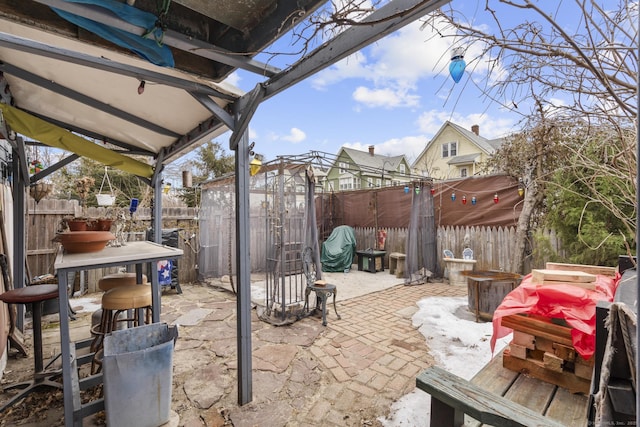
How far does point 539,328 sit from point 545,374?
304 millimetres

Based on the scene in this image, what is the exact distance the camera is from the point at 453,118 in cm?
170

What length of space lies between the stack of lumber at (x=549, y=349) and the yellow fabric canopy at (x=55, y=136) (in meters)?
4.08

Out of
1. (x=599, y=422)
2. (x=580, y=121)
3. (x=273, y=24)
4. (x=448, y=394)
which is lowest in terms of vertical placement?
(x=448, y=394)

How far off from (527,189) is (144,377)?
6.17 metres

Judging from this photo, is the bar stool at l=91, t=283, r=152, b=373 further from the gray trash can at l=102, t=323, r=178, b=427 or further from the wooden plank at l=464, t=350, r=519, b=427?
the wooden plank at l=464, t=350, r=519, b=427

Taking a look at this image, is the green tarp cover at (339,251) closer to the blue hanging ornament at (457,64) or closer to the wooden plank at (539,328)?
the wooden plank at (539,328)

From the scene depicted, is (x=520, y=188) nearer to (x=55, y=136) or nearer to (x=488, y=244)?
(x=488, y=244)

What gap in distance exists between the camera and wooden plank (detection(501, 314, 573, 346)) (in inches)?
76.4

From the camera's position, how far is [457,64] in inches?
56.3

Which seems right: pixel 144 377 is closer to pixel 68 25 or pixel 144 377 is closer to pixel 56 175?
pixel 68 25

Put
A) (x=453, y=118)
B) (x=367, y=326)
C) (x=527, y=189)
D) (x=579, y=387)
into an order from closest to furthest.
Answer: (x=453, y=118)
(x=579, y=387)
(x=367, y=326)
(x=527, y=189)

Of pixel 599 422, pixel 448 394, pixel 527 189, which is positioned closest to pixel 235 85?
pixel 448 394

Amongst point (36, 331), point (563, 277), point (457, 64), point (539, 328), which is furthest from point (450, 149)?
point (36, 331)

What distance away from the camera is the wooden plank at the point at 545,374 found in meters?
1.87
